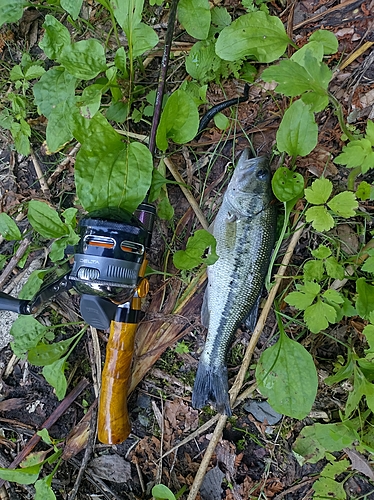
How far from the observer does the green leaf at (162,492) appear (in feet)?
8.49

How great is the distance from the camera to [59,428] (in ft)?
9.70

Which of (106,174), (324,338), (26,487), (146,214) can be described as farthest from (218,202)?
(26,487)

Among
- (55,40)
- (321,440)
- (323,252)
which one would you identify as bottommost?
(321,440)

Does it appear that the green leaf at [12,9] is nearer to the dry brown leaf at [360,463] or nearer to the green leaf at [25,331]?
the green leaf at [25,331]

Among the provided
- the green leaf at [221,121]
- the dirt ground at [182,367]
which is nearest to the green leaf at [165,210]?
the dirt ground at [182,367]

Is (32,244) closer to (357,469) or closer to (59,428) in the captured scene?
(59,428)

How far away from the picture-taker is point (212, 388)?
2.64 m

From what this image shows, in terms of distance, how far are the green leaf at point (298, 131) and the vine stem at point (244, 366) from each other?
45cm

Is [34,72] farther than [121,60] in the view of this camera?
Yes

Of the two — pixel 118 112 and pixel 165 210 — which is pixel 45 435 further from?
pixel 118 112

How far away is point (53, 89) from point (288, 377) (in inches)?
87.0

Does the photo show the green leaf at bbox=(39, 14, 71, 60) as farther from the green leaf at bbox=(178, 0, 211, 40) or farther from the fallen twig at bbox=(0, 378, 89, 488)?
the fallen twig at bbox=(0, 378, 89, 488)

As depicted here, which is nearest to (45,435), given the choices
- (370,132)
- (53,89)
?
(53,89)

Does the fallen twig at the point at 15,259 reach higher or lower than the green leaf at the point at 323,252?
lower
